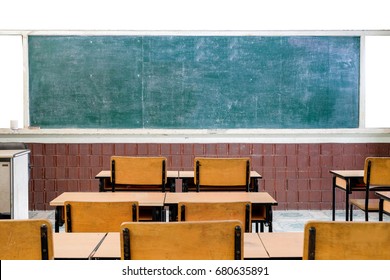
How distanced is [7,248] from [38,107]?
4.45 metres

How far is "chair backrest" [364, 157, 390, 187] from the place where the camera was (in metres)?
4.49

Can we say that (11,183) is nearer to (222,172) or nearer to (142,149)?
(142,149)

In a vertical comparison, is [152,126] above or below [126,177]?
above

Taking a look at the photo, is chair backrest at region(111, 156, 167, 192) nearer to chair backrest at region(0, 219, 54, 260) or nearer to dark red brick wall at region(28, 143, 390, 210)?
dark red brick wall at region(28, 143, 390, 210)

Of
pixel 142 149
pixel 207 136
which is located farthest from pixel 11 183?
pixel 207 136

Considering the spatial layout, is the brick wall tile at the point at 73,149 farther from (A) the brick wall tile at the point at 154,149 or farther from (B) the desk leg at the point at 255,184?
(B) the desk leg at the point at 255,184

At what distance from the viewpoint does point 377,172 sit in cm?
450

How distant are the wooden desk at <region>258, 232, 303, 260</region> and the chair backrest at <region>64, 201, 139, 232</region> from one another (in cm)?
71

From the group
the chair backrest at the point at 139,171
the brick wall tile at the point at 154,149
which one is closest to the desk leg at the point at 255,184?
the chair backrest at the point at 139,171

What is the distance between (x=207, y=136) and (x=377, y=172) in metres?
2.35
